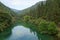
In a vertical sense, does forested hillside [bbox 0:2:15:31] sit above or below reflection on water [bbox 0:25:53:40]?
above

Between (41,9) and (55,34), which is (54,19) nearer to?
(55,34)

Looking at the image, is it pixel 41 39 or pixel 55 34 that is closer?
pixel 41 39

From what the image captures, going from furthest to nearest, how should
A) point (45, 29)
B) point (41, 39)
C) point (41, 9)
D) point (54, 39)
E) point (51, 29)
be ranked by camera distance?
point (41, 9)
point (45, 29)
point (51, 29)
point (41, 39)
point (54, 39)

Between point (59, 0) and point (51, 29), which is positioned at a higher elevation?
point (59, 0)

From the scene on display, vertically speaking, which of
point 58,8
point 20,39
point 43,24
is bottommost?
point 20,39

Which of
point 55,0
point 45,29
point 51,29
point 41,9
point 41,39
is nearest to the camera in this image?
point 41,39

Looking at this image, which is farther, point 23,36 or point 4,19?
point 4,19

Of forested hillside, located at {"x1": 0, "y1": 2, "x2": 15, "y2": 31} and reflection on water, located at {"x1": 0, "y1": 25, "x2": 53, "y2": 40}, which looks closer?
reflection on water, located at {"x1": 0, "y1": 25, "x2": 53, "y2": 40}

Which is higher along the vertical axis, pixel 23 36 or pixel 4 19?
pixel 4 19

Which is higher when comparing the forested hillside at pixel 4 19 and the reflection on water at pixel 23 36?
the forested hillside at pixel 4 19

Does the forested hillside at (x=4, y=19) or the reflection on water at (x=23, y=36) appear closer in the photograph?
the reflection on water at (x=23, y=36)

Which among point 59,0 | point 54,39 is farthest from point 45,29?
point 59,0
